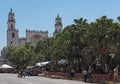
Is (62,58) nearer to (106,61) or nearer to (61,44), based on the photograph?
(61,44)

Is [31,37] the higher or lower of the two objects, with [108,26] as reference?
higher

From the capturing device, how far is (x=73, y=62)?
201 ft

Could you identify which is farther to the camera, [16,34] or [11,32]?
[16,34]

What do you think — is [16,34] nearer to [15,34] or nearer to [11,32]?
[15,34]

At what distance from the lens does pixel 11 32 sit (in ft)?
538

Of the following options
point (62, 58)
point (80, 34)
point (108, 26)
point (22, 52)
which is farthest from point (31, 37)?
point (108, 26)

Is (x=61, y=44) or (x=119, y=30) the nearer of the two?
(x=119, y=30)

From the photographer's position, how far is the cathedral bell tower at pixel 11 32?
16238cm

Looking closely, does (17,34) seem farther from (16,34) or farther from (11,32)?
(11,32)

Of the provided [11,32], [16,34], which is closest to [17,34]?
[16,34]

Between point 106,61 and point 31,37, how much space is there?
118 m

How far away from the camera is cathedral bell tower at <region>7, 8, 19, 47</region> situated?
16238 cm

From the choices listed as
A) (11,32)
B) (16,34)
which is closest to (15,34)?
(16,34)

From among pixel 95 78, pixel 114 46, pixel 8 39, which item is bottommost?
pixel 95 78
